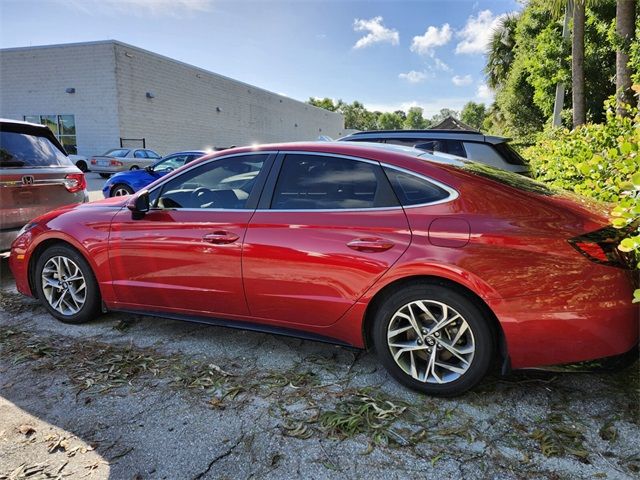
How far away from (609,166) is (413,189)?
1662mm

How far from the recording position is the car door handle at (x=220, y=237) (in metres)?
3.28

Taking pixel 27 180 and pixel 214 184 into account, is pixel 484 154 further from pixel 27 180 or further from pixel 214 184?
pixel 27 180

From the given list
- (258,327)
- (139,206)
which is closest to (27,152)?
(139,206)

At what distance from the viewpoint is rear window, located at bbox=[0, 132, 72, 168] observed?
16.7ft

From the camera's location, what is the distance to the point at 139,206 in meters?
3.64

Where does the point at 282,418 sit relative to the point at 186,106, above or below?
below

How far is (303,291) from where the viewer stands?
3.10 m

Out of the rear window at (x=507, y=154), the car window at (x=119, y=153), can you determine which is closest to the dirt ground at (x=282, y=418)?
the rear window at (x=507, y=154)

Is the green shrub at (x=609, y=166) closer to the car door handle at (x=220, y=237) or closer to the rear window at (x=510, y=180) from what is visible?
the rear window at (x=510, y=180)

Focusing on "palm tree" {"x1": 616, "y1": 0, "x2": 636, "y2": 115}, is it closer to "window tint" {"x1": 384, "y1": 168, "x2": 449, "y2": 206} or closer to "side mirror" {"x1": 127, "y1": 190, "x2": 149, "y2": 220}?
"window tint" {"x1": 384, "y1": 168, "x2": 449, "y2": 206}

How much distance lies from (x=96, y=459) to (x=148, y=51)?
26.8 metres

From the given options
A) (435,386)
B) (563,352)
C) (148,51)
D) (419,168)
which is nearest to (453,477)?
(435,386)

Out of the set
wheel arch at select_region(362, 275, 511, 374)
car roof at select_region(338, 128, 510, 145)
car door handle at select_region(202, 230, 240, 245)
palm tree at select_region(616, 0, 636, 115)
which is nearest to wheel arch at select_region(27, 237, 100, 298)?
car door handle at select_region(202, 230, 240, 245)

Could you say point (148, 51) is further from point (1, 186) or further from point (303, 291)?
point (303, 291)
